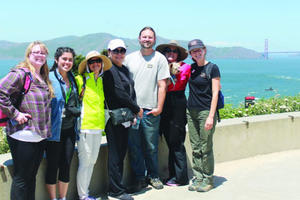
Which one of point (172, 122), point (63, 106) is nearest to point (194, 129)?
point (172, 122)

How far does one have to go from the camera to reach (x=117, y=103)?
166 inches

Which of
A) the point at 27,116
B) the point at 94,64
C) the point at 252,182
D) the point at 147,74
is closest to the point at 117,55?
the point at 94,64

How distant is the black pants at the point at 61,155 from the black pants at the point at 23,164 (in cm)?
23

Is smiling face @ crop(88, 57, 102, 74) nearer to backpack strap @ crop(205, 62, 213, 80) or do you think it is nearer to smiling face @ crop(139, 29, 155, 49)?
smiling face @ crop(139, 29, 155, 49)

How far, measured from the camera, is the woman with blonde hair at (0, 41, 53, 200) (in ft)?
10.5

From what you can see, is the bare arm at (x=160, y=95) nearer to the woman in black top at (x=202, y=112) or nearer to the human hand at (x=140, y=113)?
the human hand at (x=140, y=113)

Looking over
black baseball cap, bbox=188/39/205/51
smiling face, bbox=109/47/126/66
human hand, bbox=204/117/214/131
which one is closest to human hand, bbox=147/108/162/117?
human hand, bbox=204/117/214/131

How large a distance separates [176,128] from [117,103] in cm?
95

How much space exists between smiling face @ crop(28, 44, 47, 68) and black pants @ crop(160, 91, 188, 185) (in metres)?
1.80

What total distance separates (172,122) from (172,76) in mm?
591

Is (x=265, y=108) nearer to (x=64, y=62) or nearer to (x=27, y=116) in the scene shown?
(x=64, y=62)

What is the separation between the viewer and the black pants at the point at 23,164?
3.30 m

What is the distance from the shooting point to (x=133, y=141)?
4551 millimetres

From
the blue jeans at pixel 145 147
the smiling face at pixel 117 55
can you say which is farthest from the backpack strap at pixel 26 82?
the blue jeans at pixel 145 147
